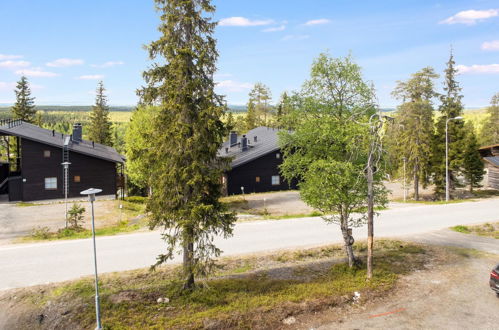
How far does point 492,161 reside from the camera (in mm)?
42000

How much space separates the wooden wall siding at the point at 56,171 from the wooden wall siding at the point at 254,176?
12741 mm

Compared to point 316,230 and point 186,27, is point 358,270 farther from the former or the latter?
point 186,27

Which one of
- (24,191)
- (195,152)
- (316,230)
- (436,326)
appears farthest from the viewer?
(24,191)

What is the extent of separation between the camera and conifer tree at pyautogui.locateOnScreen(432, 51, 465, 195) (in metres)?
39.0

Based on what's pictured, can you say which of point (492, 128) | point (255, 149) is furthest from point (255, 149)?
point (492, 128)

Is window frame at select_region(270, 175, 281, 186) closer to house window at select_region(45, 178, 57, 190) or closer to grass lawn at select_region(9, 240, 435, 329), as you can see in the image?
house window at select_region(45, 178, 57, 190)

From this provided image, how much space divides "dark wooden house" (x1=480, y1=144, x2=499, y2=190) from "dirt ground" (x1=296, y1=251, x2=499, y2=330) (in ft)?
115

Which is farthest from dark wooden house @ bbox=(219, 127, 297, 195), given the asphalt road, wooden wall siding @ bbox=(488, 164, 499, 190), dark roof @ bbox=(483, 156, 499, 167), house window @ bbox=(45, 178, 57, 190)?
wooden wall siding @ bbox=(488, 164, 499, 190)

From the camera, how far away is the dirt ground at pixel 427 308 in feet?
33.2

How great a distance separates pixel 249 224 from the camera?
70.8ft

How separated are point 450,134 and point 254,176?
74.9 feet

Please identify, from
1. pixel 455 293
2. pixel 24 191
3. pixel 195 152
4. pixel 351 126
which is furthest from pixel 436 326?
pixel 24 191

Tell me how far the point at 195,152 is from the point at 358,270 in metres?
8.08

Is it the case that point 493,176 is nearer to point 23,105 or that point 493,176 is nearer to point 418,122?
point 418,122
